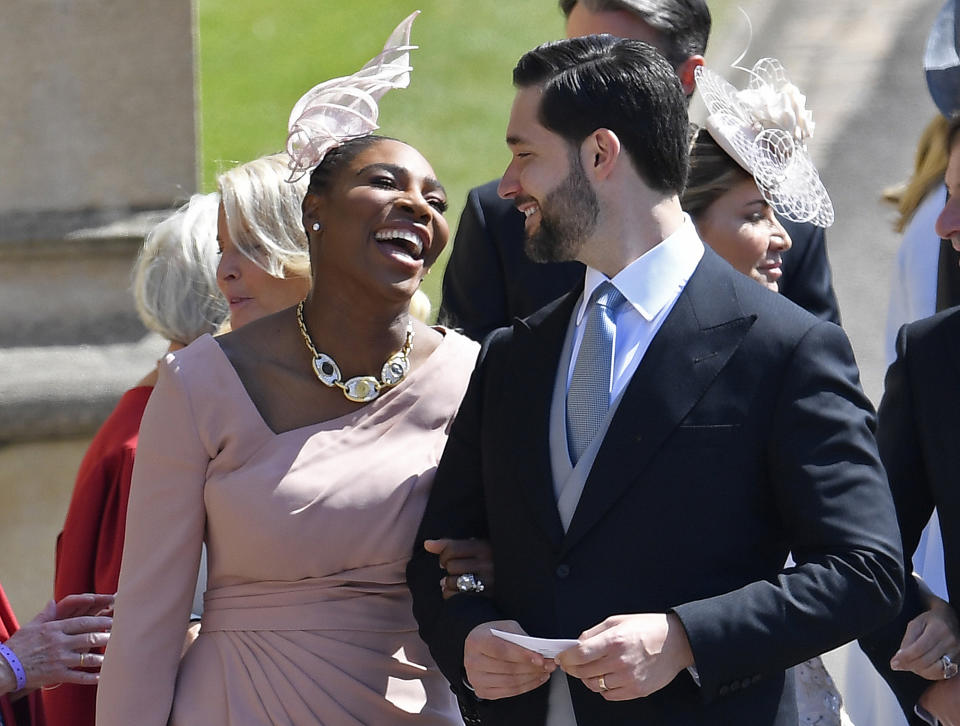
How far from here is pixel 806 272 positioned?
12.8 feet

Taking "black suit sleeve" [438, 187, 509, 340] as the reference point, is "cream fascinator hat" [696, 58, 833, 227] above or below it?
above

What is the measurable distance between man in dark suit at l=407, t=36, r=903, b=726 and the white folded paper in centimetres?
3

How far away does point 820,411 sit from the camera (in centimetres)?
236

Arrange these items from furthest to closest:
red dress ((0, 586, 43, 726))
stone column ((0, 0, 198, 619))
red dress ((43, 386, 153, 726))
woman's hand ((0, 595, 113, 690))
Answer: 1. stone column ((0, 0, 198, 619))
2. red dress ((43, 386, 153, 726))
3. red dress ((0, 586, 43, 726))
4. woman's hand ((0, 595, 113, 690))

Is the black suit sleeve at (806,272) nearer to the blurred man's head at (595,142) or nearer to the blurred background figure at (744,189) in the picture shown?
Result: the blurred background figure at (744,189)

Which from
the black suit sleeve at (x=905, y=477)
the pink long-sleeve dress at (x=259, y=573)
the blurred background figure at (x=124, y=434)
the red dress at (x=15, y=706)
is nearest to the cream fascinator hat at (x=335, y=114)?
the pink long-sleeve dress at (x=259, y=573)

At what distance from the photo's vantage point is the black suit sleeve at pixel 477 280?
3.88 meters

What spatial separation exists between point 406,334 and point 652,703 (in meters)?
1.09

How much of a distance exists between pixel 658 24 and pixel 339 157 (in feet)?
3.69

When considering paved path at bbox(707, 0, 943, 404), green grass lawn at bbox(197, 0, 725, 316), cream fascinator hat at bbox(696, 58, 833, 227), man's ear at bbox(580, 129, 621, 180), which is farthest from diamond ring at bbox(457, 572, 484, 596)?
paved path at bbox(707, 0, 943, 404)

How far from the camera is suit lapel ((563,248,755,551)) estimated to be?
2404 millimetres

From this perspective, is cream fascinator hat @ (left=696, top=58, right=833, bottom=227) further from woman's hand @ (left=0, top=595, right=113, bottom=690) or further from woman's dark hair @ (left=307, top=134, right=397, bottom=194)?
woman's hand @ (left=0, top=595, right=113, bottom=690)

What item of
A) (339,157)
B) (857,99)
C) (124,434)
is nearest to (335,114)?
(339,157)

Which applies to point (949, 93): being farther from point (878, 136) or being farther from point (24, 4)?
point (878, 136)
